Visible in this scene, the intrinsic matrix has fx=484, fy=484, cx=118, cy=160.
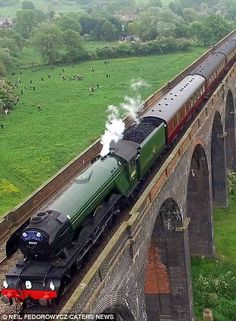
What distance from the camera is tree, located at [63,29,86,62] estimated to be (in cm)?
8975

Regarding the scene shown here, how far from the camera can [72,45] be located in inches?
3546

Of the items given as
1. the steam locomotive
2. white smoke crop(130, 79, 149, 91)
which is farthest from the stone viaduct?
white smoke crop(130, 79, 149, 91)

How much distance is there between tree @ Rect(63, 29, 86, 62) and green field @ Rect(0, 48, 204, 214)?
3.12 m

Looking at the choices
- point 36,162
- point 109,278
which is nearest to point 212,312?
point 109,278

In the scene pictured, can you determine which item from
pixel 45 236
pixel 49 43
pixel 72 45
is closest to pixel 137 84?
pixel 49 43

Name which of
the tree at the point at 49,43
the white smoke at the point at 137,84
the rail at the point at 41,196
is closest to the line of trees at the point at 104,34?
the tree at the point at 49,43

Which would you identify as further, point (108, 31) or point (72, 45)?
point (108, 31)

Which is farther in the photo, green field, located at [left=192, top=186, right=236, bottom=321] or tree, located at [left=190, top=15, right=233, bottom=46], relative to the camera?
tree, located at [left=190, top=15, right=233, bottom=46]

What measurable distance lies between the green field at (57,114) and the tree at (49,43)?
2658 mm

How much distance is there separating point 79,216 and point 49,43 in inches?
2972

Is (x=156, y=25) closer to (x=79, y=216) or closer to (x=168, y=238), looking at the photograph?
(x=168, y=238)

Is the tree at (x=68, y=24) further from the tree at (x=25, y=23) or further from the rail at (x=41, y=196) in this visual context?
the rail at (x=41, y=196)

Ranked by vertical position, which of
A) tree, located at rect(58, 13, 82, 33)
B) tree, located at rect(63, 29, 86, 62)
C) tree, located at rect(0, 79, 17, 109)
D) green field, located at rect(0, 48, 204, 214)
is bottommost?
green field, located at rect(0, 48, 204, 214)

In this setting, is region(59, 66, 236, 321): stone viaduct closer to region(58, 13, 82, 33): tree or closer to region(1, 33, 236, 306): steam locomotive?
region(1, 33, 236, 306): steam locomotive
